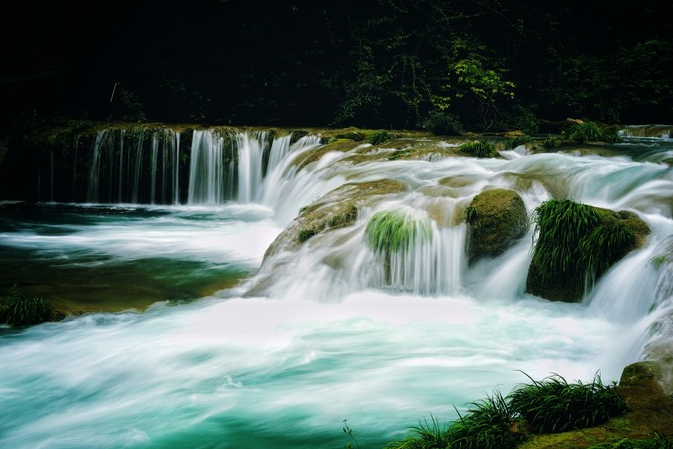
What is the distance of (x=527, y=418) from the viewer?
401 cm

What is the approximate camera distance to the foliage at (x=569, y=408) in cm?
386

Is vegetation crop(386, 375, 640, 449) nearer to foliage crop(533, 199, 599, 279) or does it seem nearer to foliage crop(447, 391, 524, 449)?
foliage crop(447, 391, 524, 449)

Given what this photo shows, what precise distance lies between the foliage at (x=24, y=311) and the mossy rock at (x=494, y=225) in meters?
5.57

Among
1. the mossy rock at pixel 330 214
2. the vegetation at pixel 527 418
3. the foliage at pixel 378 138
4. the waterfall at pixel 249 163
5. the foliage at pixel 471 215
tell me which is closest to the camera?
the vegetation at pixel 527 418

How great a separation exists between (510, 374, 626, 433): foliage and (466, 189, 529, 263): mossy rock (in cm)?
433

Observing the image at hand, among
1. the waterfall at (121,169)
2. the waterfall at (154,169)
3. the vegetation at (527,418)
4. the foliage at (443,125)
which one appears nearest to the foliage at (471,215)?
the vegetation at (527,418)

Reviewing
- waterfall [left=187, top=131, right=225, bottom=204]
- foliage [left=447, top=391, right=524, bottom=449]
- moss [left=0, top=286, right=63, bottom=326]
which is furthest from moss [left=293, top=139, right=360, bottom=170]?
foliage [left=447, top=391, right=524, bottom=449]

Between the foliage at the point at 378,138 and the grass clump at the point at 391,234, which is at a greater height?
the foliage at the point at 378,138

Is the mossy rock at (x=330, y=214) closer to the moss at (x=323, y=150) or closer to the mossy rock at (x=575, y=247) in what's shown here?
the mossy rock at (x=575, y=247)

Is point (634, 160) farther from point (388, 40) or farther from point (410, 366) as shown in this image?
point (388, 40)

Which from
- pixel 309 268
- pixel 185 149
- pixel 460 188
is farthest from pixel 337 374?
pixel 185 149

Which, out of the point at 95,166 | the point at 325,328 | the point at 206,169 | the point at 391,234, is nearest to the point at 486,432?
the point at 325,328

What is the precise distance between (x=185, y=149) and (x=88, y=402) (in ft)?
42.6

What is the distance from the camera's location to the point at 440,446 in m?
3.68
